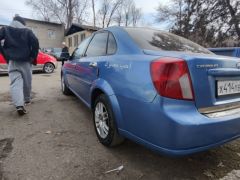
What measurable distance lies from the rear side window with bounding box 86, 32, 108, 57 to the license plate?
150 centimetres

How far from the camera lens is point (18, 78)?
4211mm

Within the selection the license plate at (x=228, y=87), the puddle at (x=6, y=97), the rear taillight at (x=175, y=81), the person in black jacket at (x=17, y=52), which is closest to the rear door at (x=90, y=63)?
the person in black jacket at (x=17, y=52)

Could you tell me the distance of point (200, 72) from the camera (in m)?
1.97

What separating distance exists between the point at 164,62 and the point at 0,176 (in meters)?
1.89

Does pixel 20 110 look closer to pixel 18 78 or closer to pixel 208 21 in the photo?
pixel 18 78

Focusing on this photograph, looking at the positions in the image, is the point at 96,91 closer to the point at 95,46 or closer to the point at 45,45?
the point at 95,46

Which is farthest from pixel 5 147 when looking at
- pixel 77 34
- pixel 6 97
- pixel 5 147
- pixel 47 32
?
pixel 47 32

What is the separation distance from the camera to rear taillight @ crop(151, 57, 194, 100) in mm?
1925

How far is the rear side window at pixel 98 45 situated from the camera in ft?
10.3

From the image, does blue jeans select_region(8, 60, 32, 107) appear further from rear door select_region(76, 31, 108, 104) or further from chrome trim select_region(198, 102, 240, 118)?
chrome trim select_region(198, 102, 240, 118)

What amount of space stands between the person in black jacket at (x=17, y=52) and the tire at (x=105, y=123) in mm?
1780

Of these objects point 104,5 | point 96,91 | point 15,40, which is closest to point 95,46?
point 96,91

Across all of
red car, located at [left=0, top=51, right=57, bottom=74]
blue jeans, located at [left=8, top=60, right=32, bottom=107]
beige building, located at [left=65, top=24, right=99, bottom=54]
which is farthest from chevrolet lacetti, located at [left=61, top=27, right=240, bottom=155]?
beige building, located at [left=65, top=24, right=99, bottom=54]

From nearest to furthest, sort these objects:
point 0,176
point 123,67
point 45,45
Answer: point 0,176 < point 123,67 < point 45,45
